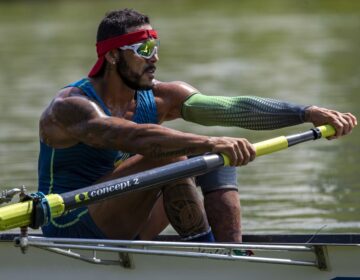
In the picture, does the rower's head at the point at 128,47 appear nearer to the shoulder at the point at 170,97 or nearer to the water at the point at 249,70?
the shoulder at the point at 170,97

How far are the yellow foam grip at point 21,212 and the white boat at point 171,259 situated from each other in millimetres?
153

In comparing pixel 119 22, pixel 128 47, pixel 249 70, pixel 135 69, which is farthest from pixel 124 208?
pixel 249 70

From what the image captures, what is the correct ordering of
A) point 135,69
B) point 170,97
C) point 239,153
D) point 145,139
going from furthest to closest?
point 170,97 < point 135,69 < point 145,139 < point 239,153

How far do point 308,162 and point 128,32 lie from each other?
18.9ft

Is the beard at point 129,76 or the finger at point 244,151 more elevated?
the beard at point 129,76

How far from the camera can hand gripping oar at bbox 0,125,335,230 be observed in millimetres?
6164

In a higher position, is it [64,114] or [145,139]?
[64,114]

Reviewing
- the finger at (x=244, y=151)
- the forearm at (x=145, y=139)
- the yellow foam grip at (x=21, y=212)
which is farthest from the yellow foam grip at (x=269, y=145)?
the yellow foam grip at (x=21, y=212)

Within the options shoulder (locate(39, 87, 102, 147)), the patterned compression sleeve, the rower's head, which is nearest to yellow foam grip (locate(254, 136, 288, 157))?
the patterned compression sleeve

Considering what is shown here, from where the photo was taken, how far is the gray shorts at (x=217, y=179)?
7.04m

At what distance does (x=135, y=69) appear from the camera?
7164mm

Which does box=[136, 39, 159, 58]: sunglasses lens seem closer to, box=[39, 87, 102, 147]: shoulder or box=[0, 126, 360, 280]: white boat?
box=[39, 87, 102, 147]: shoulder

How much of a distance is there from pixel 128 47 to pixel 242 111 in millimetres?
894

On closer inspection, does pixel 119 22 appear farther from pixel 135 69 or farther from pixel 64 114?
pixel 64 114
